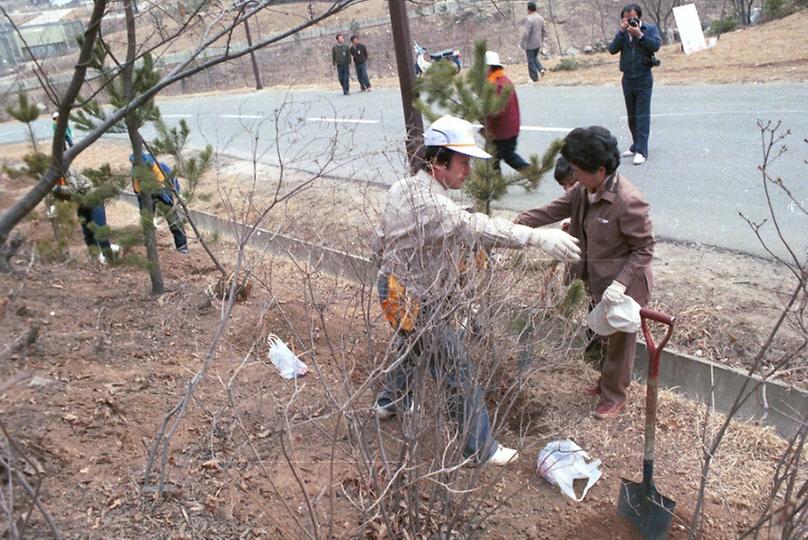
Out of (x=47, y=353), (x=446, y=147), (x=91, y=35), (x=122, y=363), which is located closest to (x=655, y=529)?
(x=446, y=147)

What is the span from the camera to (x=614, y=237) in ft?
11.3

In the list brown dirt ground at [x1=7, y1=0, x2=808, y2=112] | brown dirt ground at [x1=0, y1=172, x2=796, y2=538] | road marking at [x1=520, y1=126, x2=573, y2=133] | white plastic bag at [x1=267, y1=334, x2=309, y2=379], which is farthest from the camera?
brown dirt ground at [x1=7, y1=0, x2=808, y2=112]

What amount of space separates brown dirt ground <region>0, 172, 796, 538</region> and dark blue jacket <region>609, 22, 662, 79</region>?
16.7 ft

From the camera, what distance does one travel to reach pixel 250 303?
5531 millimetres

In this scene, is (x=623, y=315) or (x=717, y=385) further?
(x=717, y=385)

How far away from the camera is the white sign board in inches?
573

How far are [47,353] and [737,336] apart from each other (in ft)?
14.5

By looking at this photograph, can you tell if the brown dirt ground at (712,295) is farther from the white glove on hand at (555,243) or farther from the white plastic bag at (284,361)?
the white glove on hand at (555,243)

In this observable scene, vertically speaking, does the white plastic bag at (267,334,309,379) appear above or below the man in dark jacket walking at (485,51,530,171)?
below

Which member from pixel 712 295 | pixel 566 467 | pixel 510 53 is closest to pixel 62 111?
pixel 566 467

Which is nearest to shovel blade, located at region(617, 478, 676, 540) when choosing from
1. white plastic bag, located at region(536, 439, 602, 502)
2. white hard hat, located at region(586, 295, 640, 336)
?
white plastic bag, located at region(536, 439, 602, 502)

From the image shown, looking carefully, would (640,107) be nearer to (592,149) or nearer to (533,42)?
(592,149)

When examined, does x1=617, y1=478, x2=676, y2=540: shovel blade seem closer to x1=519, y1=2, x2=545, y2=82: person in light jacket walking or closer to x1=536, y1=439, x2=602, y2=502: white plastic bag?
x1=536, y1=439, x2=602, y2=502: white plastic bag

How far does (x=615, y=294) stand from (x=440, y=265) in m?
1.04
